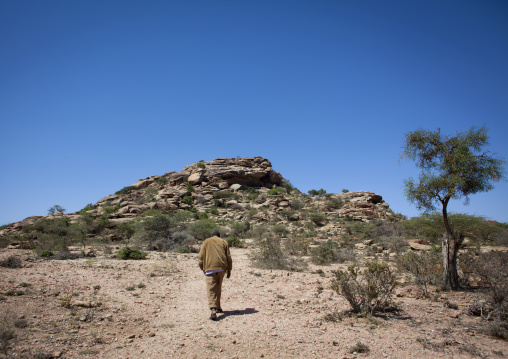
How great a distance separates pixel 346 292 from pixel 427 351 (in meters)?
1.80

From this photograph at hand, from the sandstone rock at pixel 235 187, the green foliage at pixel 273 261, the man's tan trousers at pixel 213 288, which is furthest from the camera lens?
the sandstone rock at pixel 235 187

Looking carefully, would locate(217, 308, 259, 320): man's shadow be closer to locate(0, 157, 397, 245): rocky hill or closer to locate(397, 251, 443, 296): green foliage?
locate(397, 251, 443, 296): green foliage

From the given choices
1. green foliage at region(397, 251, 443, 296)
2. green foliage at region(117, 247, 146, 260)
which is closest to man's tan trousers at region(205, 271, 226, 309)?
green foliage at region(397, 251, 443, 296)

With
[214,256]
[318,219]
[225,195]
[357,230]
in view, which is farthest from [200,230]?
[225,195]

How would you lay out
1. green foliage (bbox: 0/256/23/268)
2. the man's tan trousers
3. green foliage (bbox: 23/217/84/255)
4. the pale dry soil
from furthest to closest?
green foliage (bbox: 23/217/84/255), green foliage (bbox: 0/256/23/268), the man's tan trousers, the pale dry soil

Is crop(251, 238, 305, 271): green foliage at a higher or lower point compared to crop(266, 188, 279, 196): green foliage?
lower

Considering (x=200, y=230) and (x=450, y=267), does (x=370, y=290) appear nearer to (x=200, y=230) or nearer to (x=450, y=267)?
(x=450, y=267)

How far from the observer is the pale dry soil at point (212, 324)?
4012 mm

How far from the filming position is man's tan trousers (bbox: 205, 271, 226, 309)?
551 centimetres

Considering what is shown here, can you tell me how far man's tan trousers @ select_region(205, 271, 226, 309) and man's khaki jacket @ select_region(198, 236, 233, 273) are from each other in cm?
16

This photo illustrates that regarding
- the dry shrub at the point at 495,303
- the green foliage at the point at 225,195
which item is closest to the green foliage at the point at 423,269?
the dry shrub at the point at 495,303

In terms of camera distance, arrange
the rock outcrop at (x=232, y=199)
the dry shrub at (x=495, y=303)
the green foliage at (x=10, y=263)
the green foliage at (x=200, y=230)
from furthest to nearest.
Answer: the rock outcrop at (x=232, y=199) < the green foliage at (x=200, y=230) < the green foliage at (x=10, y=263) < the dry shrub at (x=495, y=303)

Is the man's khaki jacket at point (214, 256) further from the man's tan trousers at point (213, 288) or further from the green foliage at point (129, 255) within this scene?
the green foliage at point (129, 255)

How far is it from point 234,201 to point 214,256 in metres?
33.1
